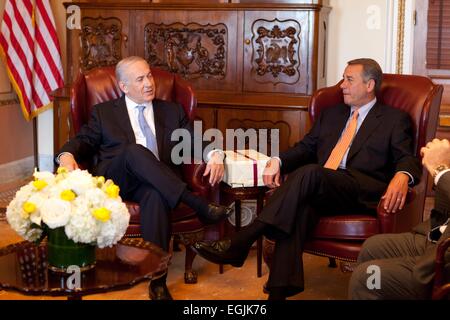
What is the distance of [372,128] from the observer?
382cm

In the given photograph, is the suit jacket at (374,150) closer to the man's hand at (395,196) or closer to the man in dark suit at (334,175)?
the man in dark suit at (334,175)

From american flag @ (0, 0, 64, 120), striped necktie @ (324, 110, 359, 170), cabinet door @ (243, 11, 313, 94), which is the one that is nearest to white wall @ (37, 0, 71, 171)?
american flag @ (0, 0, 64, 120)

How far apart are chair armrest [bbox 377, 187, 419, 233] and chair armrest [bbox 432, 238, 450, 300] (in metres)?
0.76

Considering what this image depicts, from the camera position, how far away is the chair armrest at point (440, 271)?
262 cm

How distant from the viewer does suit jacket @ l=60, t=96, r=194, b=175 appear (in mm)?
4078

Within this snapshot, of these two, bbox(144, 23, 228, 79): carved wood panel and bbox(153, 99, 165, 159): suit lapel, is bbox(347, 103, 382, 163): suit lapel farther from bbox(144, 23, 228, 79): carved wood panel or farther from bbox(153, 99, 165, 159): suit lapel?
bbox(144, 23, 228, 79): carved wood panel

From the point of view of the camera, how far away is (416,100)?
3861mm

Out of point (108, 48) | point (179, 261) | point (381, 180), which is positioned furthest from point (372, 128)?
point (108, 48)

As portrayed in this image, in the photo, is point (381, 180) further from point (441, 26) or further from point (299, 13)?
point (441, 26)

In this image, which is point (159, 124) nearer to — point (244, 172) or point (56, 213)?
point (244, 172)

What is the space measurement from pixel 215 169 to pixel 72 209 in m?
1.30

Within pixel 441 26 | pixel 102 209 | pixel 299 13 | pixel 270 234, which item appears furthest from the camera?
pixel 441 26

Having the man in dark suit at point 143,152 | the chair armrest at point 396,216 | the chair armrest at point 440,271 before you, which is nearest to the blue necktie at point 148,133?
the man in dark suit at point 143,152
